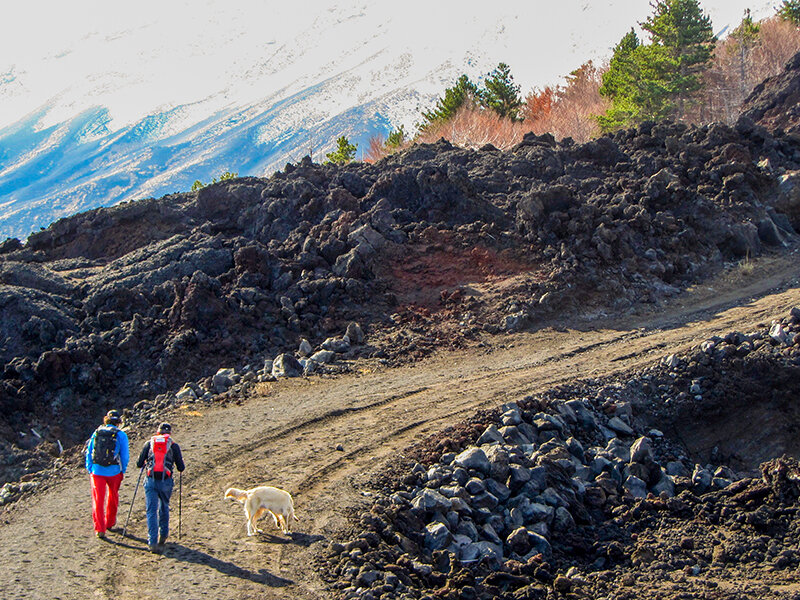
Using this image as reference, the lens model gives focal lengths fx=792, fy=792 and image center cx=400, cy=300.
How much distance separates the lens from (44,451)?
1273 cm

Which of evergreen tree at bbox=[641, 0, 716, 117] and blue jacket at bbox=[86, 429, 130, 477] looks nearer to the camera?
blue jacket at bbox=[86, 429, 130, 477]

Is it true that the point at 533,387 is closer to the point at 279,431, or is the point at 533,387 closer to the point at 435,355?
the point at 435,355

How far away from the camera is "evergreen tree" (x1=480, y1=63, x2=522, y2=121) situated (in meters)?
A: 36.2

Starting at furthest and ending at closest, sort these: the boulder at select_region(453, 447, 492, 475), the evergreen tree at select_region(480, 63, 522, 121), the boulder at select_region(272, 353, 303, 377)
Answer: the evergreen tree at select_region(480, 63, 522, 121) < the boulder at select_region(272, 353, 303, 377) < the boulder at select_region(453, 447, 492, 475)

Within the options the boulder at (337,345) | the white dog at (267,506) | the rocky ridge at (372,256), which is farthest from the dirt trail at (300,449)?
the rocky ridge at (372,256)

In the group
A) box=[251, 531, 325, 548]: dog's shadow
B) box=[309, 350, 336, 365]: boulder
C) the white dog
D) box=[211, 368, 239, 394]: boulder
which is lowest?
box=[251, 531, 325, 548]: dog's shadow

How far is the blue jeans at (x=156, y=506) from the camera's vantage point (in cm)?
784

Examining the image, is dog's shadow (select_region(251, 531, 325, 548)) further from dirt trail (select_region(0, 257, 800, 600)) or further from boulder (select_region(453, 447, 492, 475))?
boulder (select_region(453, 447, 492, 475))

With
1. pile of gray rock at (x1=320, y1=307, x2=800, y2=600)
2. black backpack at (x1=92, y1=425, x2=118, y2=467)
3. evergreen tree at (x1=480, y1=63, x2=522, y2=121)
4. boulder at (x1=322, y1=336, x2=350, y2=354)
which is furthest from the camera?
evergreen tree at (x1=480, y1=63, x2=522, y2=121)

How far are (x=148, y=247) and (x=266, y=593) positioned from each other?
13.2m

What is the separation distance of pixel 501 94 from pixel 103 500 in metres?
31.1

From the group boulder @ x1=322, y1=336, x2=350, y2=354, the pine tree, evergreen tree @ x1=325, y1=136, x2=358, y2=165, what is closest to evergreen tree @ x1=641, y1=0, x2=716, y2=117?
the pine tree

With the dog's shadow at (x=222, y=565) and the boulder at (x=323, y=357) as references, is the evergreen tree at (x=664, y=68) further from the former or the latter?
the dog's shadow at (x=222, y=565)

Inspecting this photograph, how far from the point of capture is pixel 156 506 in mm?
7848
